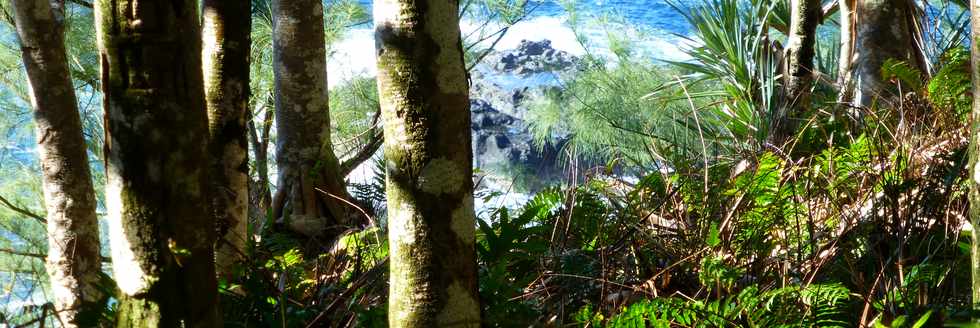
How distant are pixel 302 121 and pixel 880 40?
2609mm

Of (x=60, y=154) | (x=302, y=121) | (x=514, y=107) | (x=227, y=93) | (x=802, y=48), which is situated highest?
(x=802, y=48)

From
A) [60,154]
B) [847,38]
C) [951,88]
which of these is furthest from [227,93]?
[847,38]

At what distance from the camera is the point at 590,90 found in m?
9.94

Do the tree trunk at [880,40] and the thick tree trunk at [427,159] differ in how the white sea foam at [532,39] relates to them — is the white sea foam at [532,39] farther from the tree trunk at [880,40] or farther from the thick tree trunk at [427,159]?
the thick tree trunk at [427,159]

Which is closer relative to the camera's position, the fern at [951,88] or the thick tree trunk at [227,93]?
the thick tree trunk at [227,93]

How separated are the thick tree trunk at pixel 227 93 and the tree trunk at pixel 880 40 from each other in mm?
2820

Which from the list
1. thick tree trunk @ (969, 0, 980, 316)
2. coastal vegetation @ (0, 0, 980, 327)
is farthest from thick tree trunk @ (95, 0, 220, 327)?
thick tree trunk @ (969, 0, 980, 316)

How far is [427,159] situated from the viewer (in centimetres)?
157

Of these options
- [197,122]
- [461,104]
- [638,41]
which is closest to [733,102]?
[461,104]

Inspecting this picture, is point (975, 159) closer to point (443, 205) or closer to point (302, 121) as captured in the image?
point (443, 205)

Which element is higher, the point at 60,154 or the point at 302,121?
the point at 302,121

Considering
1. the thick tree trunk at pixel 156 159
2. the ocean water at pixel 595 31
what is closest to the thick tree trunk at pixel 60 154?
the thick tree trunk at pixel 156 159

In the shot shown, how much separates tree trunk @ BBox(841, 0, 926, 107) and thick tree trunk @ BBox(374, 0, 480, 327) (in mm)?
2822

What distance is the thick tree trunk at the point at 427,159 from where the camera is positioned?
1.56 metres
